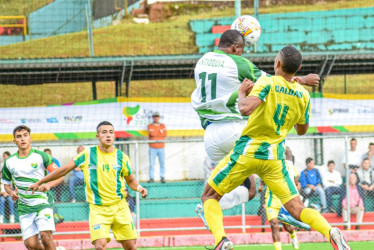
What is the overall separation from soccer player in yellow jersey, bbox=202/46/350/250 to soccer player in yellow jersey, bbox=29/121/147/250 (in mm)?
2194

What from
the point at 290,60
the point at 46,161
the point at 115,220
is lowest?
the point at 115,220

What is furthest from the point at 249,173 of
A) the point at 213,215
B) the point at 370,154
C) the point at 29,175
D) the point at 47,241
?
the point at 370,154

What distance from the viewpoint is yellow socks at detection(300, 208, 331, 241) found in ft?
23.2

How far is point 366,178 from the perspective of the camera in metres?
15.4

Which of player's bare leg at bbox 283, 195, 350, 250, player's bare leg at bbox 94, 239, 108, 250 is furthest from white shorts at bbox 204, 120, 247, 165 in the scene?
player's bare leg at bbox 94, 239, 108, 250

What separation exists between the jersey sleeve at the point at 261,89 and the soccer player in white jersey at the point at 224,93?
2.38 ft

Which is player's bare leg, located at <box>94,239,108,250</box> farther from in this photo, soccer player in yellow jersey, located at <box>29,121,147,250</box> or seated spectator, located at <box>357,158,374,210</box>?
Answer: seated spectator, located at <box>357,158,374,210</box>

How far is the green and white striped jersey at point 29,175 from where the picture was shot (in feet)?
34.2

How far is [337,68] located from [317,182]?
4210 millimetres

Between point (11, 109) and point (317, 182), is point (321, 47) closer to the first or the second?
point (317, 182)

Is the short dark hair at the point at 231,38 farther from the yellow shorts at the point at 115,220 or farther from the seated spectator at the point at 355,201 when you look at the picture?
the seated spectator at the point at 355,201

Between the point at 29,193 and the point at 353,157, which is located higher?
the point at 29,193

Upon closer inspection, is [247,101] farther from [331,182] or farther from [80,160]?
[331,182]

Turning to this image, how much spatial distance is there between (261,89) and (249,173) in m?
0.95
